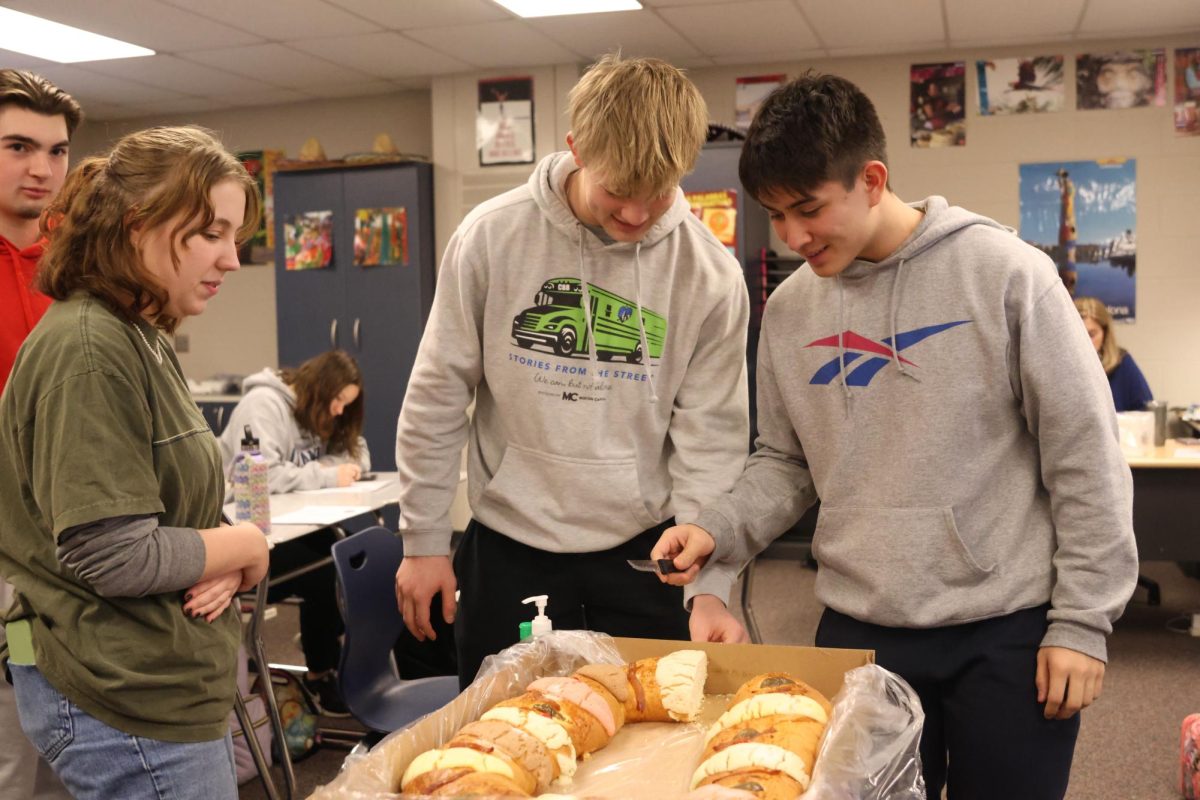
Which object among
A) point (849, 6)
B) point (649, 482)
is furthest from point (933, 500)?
point (849, 6)

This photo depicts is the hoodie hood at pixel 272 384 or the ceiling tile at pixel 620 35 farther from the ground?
the ceiling tile at pixel 620 35

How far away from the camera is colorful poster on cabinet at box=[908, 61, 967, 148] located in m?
5.56

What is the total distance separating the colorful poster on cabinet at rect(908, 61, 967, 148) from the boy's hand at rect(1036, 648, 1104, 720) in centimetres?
479

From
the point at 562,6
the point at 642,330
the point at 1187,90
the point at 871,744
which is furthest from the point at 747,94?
the point at 871,744

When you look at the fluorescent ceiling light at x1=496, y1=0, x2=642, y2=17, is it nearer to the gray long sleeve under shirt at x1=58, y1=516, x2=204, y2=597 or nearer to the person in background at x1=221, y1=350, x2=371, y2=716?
the person in background at x1=221, y1=350, x2=371, y2=716

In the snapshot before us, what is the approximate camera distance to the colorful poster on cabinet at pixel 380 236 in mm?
6098

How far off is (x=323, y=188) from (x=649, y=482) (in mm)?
5138

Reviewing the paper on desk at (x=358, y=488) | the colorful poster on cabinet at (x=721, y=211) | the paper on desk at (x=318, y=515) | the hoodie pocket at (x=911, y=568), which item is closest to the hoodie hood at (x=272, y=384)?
the paper on desk at (x=358, y=488)

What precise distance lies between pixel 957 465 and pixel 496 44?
4.59 metres

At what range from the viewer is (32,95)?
5.68 ft

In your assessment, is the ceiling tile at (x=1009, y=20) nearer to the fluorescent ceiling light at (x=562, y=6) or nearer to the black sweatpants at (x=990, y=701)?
the fluorescent ceiling light at (x=562, y=6)

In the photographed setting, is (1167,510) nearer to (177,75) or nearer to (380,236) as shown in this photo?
(380,236)

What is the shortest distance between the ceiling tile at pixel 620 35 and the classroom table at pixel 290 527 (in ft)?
7.69

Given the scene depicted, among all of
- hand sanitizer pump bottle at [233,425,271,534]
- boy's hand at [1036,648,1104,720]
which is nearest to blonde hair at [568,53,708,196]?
boy's hand at [1036,648,1104,720]
